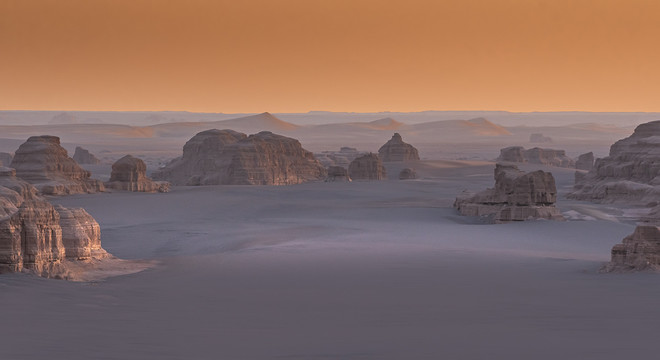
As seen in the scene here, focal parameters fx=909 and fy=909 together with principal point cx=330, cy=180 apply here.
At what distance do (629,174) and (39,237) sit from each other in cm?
4220

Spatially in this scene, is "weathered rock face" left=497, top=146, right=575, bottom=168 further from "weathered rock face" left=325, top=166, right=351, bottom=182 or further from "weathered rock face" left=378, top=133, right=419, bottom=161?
"weathered rock face" left=325, top=166, right=351, bottom=182

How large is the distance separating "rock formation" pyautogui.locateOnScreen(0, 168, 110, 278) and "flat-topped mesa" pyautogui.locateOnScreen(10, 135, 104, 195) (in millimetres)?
29791

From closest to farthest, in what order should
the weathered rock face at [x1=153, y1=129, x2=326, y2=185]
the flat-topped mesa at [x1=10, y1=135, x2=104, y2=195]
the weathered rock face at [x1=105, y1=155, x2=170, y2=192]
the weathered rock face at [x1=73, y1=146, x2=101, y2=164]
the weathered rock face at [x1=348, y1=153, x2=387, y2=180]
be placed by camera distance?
the flat-topped mesa at [x1=10, y1=135, x2=104, y2=195], the weathered rock face at [x1=105, y1=155, x2=170, y2=192], the weathered rock face at [x1=153, y1=129, x2=326, y2=185], the weathered rock face at [x1=348, y1=153, x2=387, y2=180], the weathered rock face at [x1=73, y1=146, x2=101, y2=164]

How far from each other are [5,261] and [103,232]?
1927 cm

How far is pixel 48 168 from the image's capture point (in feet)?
177

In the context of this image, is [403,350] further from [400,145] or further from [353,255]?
[400,145]

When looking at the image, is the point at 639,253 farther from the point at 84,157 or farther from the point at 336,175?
the point at 84,157

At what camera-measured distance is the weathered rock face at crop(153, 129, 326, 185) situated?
224ft

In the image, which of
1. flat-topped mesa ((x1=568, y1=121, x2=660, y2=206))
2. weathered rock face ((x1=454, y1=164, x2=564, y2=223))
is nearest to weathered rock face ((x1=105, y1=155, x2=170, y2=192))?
weathered rock face ((x1=454, y1=164, x2=564, y2=223))

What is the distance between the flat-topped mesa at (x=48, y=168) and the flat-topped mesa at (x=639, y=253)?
121 ft

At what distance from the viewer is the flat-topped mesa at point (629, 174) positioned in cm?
4884

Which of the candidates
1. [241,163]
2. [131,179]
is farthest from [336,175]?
[131,179]

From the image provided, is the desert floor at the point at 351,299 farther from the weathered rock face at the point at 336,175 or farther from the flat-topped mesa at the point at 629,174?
the weathered rock face at the point at 336,175

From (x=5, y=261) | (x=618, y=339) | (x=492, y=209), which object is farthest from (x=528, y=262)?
(x=492, y=209)
